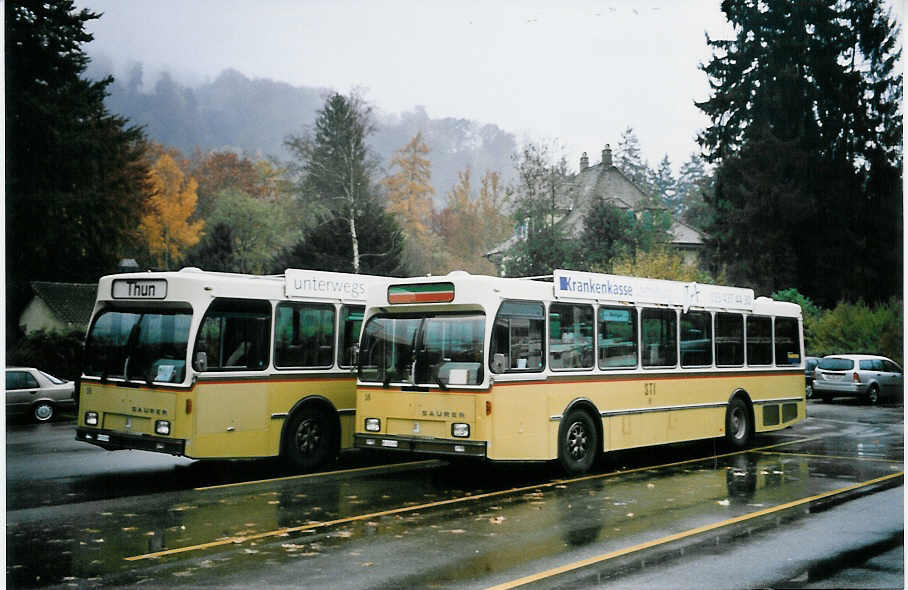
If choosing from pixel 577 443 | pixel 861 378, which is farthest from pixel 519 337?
pixel 861 378

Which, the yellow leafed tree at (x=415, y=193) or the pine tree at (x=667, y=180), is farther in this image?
the pine tree at (x=667, y=180)

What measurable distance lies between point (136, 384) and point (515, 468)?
209 inches

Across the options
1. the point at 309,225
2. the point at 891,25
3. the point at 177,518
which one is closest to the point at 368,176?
the point at 309,225

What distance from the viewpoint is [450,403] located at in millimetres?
11109

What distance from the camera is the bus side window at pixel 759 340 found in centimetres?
1585

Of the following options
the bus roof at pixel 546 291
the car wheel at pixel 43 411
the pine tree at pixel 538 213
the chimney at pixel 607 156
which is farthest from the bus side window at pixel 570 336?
the chimney at pixel 607 156

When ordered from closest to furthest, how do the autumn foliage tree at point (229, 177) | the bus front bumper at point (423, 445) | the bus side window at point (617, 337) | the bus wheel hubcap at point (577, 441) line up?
the bus front bumper at point (423, 445), the bus wheel hubcap at point (577, 441), the bus side window at point (617, 337), the autumn foliage tree at point (229, 177)

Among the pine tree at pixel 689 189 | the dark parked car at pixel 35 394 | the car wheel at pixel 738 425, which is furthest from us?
the pine tree at pixel 689 189

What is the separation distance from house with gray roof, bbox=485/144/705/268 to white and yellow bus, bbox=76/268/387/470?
30.0 metres

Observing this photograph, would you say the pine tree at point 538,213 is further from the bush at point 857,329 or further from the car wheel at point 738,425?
the car wheel at point 738,425

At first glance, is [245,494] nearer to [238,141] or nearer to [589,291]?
[589,291]

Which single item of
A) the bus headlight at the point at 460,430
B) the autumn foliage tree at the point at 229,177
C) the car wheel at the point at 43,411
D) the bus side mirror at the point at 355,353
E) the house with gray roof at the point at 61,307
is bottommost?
the car wheel at the point at 43,411

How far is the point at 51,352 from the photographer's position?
2623 cm

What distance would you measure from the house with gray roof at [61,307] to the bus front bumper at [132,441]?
947 inches
